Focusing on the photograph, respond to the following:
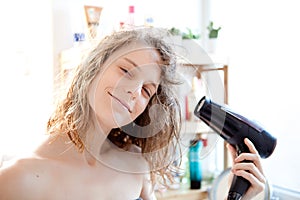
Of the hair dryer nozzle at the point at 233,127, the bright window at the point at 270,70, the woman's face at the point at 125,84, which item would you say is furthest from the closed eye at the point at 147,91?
the bright window at the point at 270,70

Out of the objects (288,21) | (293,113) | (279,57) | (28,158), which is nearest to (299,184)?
(293,113)

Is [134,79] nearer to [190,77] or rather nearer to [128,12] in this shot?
[190,77]

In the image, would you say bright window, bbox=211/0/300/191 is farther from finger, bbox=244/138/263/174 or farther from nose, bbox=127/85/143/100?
nose, bbox=127/85/143/100

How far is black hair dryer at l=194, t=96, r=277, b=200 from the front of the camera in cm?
74

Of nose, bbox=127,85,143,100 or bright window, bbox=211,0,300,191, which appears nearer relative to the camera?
nose, bbox=127,85,143,100

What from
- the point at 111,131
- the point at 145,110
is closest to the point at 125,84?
the point at 145,110

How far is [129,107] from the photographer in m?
0.68

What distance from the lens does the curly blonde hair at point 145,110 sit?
0.71m

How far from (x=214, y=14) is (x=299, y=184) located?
2.86ft

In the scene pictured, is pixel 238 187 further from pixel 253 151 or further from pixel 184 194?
pixel 184 194

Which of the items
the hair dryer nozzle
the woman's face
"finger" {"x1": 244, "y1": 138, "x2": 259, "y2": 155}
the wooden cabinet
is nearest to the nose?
the woman's face

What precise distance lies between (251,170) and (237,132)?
0.29 ft

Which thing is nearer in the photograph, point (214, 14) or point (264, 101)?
point (264, 101)

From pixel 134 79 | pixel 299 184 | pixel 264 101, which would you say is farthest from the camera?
pixel 264 101
